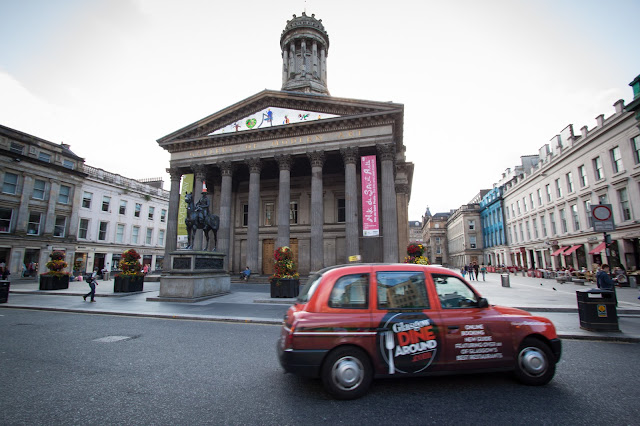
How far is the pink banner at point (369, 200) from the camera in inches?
771

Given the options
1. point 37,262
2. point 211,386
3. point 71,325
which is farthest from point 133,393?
point 37,262

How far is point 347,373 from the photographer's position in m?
3.60

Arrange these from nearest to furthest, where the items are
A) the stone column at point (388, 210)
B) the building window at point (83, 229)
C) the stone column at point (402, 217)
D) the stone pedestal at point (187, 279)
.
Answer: the stone pedestal at point (187, 279)
the stone column at point (388, 210)
the stone column at point (402, 217)
the building window at point (83, 229)

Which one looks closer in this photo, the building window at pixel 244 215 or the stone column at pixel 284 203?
the stone column at pixel 284 203

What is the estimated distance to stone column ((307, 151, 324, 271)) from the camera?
2095 centimetres

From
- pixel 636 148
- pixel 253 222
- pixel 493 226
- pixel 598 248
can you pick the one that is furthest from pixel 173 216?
pixel 493 226

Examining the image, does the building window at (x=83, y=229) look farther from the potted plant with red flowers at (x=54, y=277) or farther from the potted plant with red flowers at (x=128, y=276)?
the potted plant with red flowers at (x=128, y=276)

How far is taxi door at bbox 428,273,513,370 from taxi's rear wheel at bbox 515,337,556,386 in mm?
205

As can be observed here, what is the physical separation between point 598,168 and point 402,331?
109 ft

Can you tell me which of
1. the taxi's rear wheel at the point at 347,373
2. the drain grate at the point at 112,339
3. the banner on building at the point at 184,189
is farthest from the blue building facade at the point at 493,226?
the drain grate at the point at 112,339

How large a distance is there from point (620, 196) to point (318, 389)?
31354mm

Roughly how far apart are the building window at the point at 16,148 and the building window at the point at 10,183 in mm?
2330

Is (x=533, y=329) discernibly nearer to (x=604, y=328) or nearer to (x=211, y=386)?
(x=211, y=386)

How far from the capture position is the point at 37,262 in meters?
29.4
